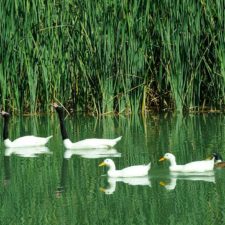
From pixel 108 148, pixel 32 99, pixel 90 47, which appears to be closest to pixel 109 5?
pixel 90 47

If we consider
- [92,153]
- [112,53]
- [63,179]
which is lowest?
[63,179]

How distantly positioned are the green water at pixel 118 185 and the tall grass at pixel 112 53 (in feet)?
4.78

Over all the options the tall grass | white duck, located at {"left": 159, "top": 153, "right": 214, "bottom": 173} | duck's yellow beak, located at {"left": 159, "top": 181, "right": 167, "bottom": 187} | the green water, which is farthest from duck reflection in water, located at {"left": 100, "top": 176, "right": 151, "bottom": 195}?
the tall grass

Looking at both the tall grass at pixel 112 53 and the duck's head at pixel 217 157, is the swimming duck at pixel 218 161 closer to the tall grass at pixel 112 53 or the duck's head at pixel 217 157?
the duck's head at pixel 217 157

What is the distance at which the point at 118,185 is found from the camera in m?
9.17

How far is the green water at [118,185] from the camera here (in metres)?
7.82

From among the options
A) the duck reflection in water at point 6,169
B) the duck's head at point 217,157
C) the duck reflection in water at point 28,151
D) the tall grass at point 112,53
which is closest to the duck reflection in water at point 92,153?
the duck reflection in water at point 28,151

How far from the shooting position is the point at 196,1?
47.3 ft

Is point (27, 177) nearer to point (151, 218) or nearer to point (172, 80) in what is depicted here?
point (151, 218)

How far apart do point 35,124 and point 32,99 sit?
2.13 feet

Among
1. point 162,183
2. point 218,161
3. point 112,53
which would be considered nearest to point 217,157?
point 218,161

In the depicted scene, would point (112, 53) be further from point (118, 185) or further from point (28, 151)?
point (118, 185)

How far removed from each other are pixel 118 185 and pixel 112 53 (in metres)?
5.95

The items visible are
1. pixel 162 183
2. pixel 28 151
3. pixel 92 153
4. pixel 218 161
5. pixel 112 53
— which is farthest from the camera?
pixel 112 53
